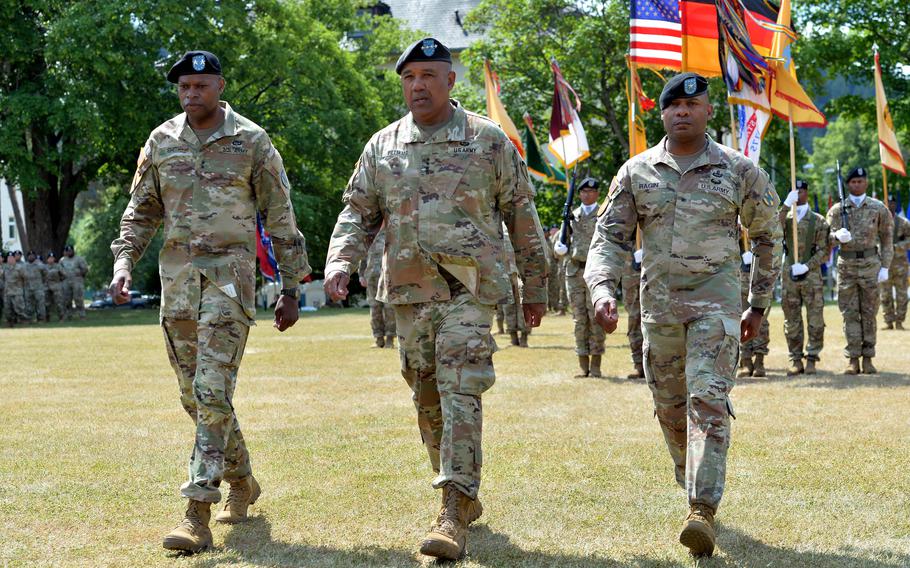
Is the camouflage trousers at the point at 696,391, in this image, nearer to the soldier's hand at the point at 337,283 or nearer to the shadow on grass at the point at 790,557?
the shadow on grass at the point at 790,557

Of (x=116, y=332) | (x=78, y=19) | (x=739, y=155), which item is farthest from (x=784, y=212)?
(x=78, y=19)

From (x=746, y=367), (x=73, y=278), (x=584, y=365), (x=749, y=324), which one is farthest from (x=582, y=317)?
(x=73, y=278)

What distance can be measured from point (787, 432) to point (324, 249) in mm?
42212

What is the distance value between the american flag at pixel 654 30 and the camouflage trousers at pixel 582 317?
3.59 m

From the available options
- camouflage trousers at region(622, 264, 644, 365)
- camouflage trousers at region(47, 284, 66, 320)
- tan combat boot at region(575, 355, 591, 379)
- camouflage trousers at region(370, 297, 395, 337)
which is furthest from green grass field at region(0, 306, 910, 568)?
camouflage trousers at region(47, 284, 66, 320)

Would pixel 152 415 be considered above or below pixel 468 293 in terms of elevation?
below

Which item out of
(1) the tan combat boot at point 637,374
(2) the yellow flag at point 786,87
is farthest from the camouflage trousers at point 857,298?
(1) the tan combat boot at point 637,374

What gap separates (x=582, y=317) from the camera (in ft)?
47.9

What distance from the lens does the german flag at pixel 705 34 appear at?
1465 centimetres

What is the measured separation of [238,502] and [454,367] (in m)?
1.66

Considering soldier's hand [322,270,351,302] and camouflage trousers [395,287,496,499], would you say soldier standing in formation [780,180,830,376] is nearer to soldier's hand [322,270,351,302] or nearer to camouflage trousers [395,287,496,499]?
camouflage trousers [395,287,496,499]

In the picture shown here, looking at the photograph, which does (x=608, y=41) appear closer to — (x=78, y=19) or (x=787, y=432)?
(x=78, y=19)

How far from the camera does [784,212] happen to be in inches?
572

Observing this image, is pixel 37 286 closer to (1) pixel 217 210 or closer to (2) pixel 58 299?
(2) pixel 58 299
